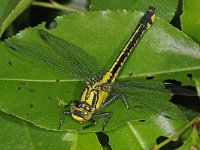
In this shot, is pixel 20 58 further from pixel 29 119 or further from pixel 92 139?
pixel 92 139

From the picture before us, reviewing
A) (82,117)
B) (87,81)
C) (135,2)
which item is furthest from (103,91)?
(135,2)

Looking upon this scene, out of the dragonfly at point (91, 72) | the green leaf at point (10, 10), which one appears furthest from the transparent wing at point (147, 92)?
the green leaf at point (10, 10)

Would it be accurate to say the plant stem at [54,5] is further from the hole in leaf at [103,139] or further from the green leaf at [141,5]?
the hole in leaf at [103,139]

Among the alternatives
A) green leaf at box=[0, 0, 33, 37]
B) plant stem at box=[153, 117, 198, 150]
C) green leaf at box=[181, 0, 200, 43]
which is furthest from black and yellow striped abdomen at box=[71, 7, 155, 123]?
green leaf at box=[0, 0, 33, 37]

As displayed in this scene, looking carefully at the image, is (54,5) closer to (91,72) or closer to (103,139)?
(91,72)

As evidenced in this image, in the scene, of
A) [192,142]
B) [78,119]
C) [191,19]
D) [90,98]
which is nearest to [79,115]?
[78,119]

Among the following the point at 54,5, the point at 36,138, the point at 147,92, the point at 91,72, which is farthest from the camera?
the point at 54,5

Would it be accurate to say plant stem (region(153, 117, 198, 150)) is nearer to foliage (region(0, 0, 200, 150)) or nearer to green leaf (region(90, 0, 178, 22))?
foliage (region(0, 0, 200, 150))
